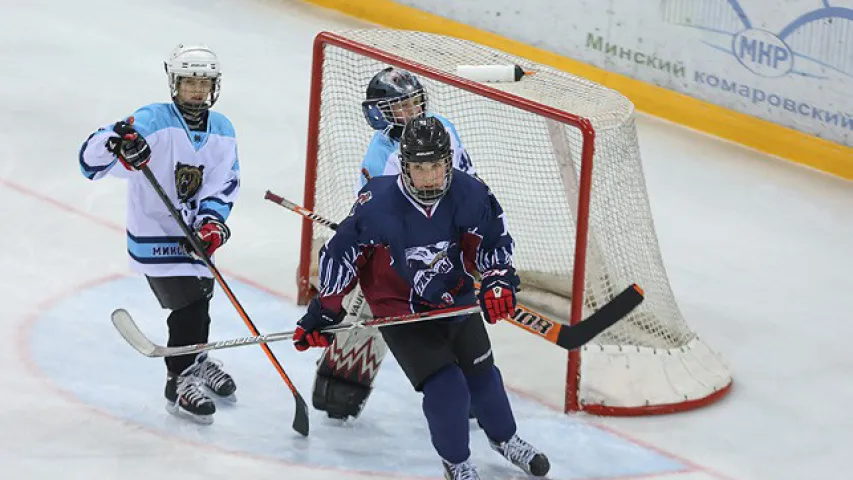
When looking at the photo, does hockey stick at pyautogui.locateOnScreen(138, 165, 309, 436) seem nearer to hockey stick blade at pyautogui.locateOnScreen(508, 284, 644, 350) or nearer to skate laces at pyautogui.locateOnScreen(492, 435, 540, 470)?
skate laces at pyautogui.locateOnScreen(492, 435, 540, 470)

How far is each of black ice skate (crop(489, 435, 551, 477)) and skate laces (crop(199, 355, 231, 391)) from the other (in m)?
0.94

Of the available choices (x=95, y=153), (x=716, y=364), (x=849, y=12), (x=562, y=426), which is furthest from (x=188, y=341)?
(x=849, y=12)

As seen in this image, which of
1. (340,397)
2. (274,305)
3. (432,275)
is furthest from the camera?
(274,305)

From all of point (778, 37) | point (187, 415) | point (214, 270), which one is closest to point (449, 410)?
point (214, 270)

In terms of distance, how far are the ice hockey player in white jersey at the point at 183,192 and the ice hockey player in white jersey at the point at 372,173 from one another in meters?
0.38

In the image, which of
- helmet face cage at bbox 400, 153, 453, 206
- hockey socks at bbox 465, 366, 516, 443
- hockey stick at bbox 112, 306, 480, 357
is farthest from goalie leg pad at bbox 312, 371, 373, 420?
helmet face cage at bbox 400, 153, 453, 206

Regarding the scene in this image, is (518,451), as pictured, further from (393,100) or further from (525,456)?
(393,100)

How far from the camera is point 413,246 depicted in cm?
429

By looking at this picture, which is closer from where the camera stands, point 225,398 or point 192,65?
point 192,65

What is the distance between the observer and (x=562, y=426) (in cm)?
495

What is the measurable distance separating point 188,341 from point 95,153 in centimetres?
67

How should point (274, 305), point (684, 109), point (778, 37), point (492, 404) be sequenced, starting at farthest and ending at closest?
point (684, 109) → point (778, 37) → point (274, 305) → point (492, 404)

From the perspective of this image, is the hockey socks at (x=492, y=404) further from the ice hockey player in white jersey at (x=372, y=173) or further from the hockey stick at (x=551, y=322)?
the ice hockey player in white jersey at (x=372, y=173)

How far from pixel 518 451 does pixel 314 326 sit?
0.70 m
